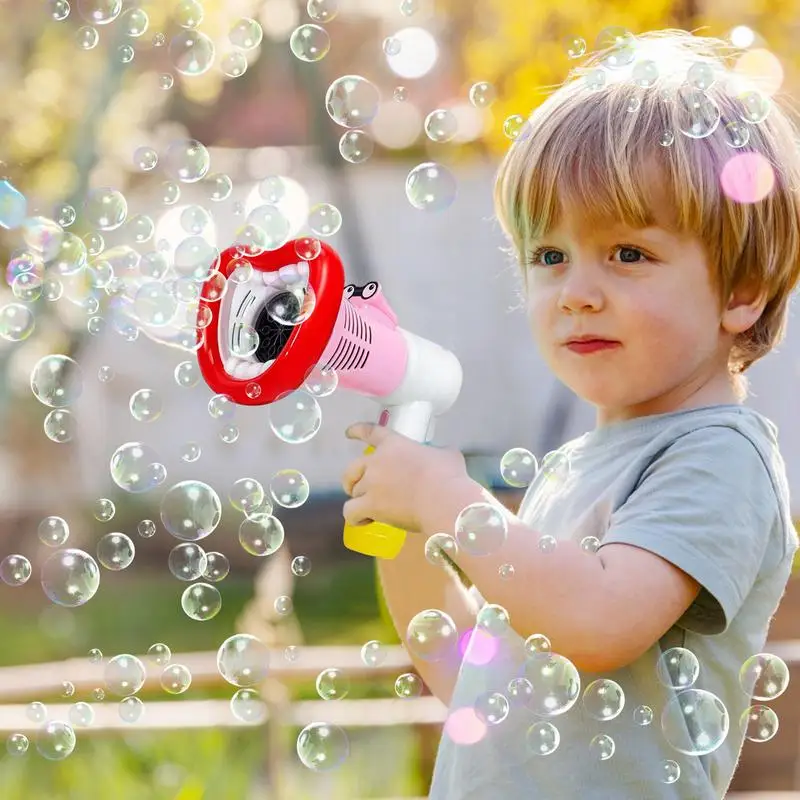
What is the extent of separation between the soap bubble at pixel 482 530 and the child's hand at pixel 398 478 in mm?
56

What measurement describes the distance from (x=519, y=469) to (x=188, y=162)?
→ 0.69 meters

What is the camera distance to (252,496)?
4.88ft

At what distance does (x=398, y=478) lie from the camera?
1167 mm

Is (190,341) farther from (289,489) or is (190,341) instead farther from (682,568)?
(682,568)

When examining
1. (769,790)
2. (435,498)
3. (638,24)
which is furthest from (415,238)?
(435,498)

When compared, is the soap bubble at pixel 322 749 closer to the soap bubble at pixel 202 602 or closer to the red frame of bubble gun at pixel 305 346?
the soap bubble at pixel 202 602

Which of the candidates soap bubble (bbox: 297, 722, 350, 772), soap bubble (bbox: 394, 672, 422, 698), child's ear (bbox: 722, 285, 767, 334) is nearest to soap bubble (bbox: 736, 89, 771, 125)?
child's ear (bbox: 722, 285, 767, 334)

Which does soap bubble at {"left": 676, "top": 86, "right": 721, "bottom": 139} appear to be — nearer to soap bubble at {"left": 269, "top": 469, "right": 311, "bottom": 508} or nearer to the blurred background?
the blurred background

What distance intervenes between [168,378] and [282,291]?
3836mm

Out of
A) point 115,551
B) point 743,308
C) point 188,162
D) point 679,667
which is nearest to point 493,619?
point 679,667

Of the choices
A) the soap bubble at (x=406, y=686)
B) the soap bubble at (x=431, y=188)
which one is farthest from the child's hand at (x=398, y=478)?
the soap bubble at (x=431, y=188)

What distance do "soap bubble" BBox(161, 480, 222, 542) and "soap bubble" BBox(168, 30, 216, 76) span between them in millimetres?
661

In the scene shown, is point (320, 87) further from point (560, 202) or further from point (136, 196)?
point (560, 202)

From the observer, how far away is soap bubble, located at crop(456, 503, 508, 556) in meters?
1.09
